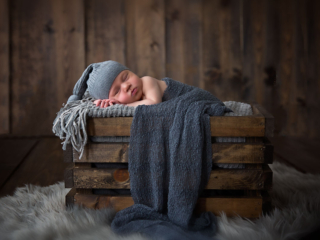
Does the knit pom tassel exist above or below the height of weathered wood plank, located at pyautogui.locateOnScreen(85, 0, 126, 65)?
below

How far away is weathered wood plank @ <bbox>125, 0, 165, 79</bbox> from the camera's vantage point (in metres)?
2.22

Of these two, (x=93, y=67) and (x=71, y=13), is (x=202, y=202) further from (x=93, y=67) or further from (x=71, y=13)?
(x=71, y=13)

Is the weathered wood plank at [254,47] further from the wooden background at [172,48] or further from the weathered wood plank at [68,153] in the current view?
the weathered wood plank at [68,153]

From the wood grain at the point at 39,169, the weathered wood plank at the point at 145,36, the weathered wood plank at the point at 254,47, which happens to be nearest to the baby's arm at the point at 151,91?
the wood grain at the point at 39,169

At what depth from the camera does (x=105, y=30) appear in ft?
7.30

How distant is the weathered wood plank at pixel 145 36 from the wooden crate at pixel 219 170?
1.33 metres

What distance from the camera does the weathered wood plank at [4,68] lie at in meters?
2.17

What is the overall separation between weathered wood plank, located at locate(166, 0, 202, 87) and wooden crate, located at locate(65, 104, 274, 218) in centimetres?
130

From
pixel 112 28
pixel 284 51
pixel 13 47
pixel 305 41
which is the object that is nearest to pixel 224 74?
pixel 284 51

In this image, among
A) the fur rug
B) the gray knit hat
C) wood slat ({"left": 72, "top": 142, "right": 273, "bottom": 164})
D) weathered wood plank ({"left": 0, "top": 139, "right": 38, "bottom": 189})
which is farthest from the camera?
weathered wood plank ({"left": 0, "top": 139, "right": 38, "bottom": 189})

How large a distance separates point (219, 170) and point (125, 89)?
490mm

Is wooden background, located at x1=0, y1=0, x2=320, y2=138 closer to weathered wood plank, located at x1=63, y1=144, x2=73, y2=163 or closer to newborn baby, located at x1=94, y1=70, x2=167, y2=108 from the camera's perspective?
newborn baby, located at x1=94, y1=70, x2=167, y2=108

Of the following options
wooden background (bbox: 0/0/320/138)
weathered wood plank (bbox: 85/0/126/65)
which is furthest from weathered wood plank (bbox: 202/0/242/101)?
weathered wood plank (bbox: 85/0/126/65)

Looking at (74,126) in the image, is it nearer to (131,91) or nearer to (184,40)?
(131,91)
